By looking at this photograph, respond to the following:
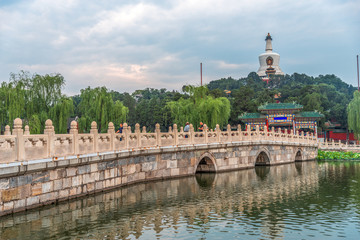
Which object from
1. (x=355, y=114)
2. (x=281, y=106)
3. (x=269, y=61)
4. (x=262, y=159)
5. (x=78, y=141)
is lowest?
(x=262, y=159)

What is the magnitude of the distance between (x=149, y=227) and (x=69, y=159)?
10.8ft

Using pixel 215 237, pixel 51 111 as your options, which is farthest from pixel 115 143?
pixel 51 111

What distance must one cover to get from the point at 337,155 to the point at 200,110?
11021 millimetres

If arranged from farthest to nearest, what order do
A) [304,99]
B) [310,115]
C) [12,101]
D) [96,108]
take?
[304,99] → [310,115] → [96,108] → [12,101]

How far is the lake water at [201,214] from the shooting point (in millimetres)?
8812

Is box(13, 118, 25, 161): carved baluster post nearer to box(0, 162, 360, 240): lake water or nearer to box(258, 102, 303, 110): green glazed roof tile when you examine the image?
box(0, 162, 360, 240): lake water

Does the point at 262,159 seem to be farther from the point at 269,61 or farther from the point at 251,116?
the point at 269,61

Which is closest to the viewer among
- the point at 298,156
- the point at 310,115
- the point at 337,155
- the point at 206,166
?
the point at 206,166

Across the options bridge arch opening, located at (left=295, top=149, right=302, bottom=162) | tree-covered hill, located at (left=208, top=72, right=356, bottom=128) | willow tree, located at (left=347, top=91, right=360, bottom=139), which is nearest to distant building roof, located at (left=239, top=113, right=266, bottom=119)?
tree-covered hill, located at (left=208, top=72, right=356, bottom=128)

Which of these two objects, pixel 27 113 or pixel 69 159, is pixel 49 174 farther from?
pixel 27 113

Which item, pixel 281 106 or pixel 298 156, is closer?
pixel 298 156

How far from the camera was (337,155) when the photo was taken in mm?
29484

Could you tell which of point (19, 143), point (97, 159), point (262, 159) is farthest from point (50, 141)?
point (262, 159)

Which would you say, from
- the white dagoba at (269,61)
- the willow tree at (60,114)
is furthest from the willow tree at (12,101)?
the white dagoba at (269,61)
